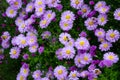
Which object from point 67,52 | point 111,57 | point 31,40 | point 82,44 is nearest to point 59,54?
point 67,52

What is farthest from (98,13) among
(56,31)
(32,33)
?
(32,33)

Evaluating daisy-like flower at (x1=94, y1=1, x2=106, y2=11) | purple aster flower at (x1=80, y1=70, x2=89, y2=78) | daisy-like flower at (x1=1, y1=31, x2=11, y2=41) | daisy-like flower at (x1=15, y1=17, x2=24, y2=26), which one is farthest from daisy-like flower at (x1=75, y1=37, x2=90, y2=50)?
daisy-like flower at (x1=1, y1=31, x2=11, y2=41)

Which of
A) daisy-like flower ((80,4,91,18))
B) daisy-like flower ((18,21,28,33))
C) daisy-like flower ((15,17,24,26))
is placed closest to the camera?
daisy-like flower ((80,4,91,18))

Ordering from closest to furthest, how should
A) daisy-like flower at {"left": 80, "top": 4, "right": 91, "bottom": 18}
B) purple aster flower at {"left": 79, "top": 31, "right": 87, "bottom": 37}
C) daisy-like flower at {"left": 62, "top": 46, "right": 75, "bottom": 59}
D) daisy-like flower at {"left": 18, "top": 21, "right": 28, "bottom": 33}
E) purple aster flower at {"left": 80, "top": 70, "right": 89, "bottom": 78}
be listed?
purple aster flower at {"left": 80, "top": 70, "right": 89, "bottom": 78} < daisy-like flower at {"left": 62, "top": 46, "right": 75, "bottom": 59} < purple aster flower at {"left": 79, "top": 31, "right": 87, "bottom": 37} < daisy-like flower at {"left": 80, "top": 4, "right": 91, "bottom": 18} < daisy-like flower at {"left": 18, "top": 21, "right": 28, "bottom": 33}

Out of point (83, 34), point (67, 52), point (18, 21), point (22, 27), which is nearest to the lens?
point (67, 52)

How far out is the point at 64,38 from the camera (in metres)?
3.29

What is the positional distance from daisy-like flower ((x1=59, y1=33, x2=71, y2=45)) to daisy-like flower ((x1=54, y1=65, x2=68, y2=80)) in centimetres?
22

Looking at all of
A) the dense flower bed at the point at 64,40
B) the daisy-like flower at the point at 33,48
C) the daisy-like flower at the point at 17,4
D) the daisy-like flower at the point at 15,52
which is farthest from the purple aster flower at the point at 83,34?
the daisy-like flower at the point at 17,4

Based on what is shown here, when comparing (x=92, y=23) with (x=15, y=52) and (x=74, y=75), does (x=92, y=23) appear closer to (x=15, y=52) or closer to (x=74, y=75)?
(x=74, y=75)

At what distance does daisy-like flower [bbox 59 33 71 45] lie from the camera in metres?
3.28

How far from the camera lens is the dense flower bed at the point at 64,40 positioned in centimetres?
319

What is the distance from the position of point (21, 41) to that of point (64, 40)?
460 millimetres

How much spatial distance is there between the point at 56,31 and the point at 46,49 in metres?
0.22

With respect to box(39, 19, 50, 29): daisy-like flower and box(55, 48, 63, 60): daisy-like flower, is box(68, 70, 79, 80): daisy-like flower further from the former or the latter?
box(39, 19, 50, 29): daisy-like flower
